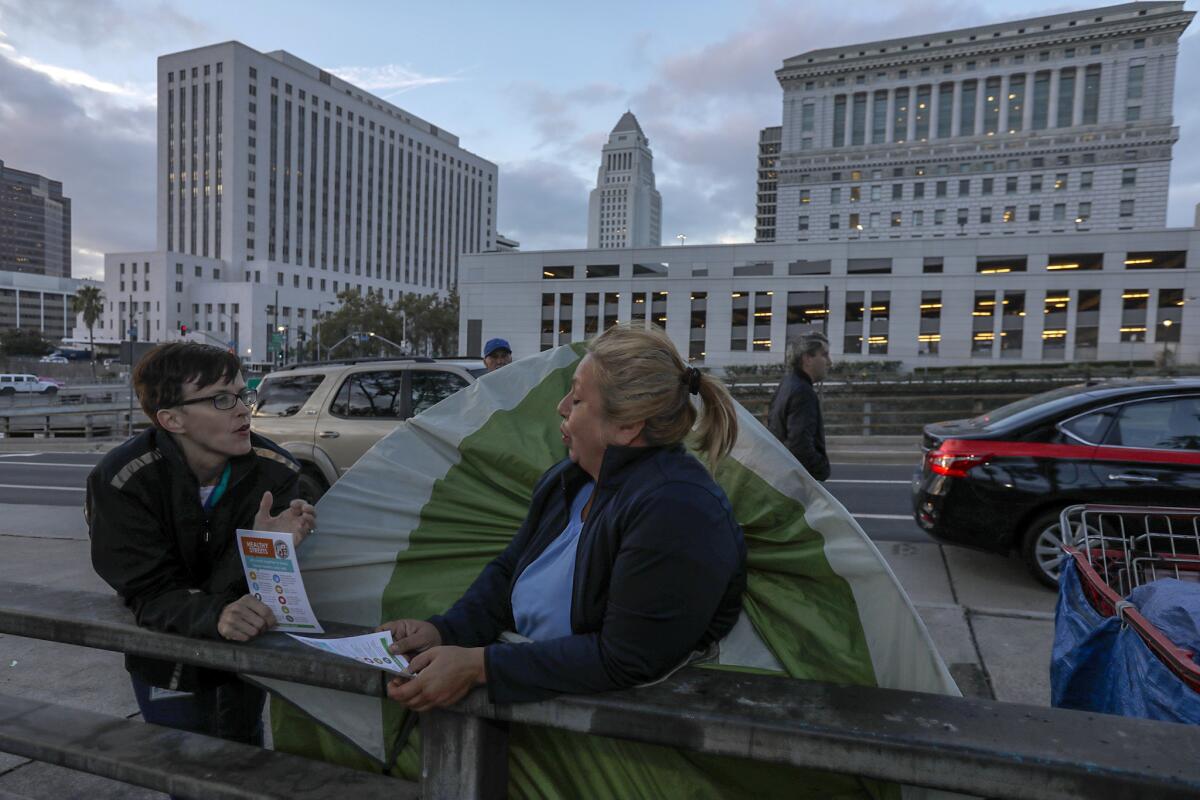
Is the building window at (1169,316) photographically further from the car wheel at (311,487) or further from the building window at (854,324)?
the car wheel at (311,487)

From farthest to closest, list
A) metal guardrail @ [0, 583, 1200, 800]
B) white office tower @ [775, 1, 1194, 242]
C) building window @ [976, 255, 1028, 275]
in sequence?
white office tower @ [775, 1, 1194, 242]
building window @ [976, 255, 1028, 275]
metal guardrail @ [0, 583, 1200, 800]

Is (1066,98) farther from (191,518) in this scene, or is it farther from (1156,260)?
(191,518)

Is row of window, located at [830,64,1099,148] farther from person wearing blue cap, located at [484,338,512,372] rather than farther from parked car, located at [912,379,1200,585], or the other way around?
parked car, located at [912,379,1200,585]

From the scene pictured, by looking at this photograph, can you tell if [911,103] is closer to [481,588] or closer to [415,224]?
[415,224]

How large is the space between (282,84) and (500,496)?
142 m

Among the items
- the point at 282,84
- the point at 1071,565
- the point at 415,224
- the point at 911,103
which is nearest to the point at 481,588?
the point at 1071,565

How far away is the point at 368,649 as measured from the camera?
66.4 inches

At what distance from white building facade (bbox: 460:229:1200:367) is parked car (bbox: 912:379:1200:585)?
55910mm

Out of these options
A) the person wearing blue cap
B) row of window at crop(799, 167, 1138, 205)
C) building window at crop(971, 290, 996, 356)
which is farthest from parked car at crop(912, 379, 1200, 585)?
row of window at crop(799, 167, 1138, 205)

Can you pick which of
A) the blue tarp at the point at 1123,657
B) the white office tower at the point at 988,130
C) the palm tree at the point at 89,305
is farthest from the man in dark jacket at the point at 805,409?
the palm tree at the point at 89,305

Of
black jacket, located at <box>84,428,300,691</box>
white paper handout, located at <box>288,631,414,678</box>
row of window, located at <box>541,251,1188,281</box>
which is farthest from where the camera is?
row of window, located at <box>541,251,1188,281</box>

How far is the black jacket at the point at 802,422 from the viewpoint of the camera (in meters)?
5.45

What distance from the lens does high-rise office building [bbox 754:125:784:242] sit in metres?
154

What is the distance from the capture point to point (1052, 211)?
86062 mm
